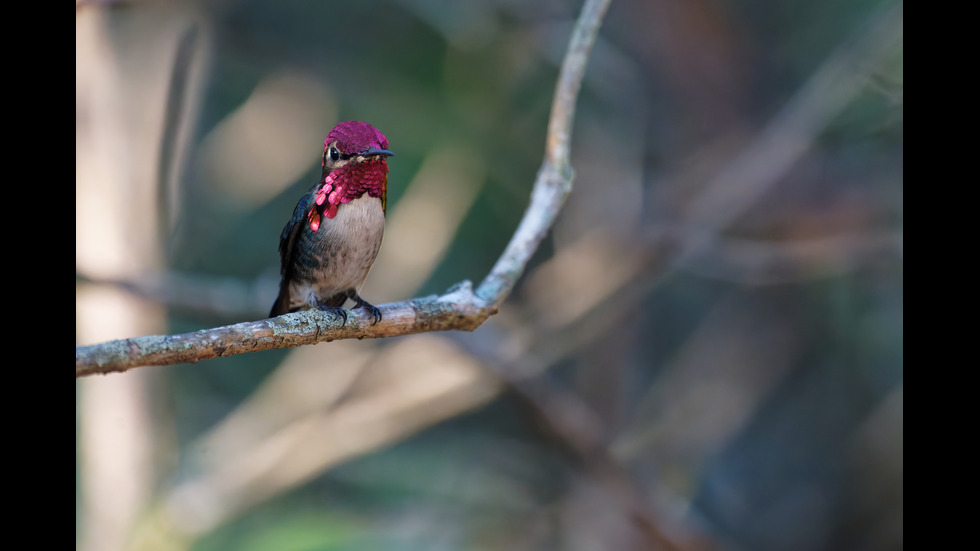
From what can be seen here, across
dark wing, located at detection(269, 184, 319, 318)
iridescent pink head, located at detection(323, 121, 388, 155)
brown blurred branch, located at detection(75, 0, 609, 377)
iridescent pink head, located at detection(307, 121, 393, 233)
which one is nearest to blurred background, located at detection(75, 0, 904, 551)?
dark wing, located at detection(269, 184, 319, 318)

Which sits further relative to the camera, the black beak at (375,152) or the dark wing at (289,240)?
the dark wing at (289,240)

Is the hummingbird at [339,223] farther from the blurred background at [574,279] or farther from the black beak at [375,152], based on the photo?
the blurred background at [574,279]

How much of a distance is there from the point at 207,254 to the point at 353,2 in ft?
7.13

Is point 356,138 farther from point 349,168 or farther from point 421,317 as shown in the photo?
point 421,317

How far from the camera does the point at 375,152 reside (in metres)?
1.90

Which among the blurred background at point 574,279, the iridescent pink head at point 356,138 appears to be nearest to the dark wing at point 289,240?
the iridescent pink head at point 356,138

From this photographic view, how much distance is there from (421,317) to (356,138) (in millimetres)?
467

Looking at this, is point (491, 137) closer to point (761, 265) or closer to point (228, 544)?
point (761, 265)

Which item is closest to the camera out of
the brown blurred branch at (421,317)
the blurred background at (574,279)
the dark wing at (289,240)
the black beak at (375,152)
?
the brown blurred branch at (421,317)

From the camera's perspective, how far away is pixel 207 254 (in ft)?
16.4

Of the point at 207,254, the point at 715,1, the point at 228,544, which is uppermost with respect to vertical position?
the point at 715,1

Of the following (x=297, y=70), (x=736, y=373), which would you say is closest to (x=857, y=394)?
(x=736, y=373)

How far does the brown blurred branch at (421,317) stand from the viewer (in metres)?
1.42
